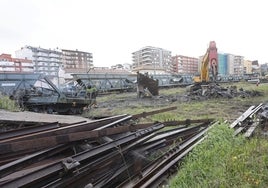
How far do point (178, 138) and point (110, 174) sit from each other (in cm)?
189

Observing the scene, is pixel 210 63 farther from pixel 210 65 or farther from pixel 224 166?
pixel 224 166

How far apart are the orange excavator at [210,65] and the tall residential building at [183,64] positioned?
222 ft

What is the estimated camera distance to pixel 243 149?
10.8 feet

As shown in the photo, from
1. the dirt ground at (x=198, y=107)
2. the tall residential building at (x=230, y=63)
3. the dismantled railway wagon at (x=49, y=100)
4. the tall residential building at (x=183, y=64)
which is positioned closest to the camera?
the dirt ground at (x=198, y=107)

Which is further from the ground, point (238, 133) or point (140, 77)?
point (140, 77)

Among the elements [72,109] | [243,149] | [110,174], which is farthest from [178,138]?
[72,109]

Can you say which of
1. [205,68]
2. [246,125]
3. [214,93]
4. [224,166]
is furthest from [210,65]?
[224,166]

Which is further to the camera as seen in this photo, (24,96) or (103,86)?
(103,86)

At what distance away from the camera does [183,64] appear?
8450 cm

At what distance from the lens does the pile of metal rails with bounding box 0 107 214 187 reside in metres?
2.38

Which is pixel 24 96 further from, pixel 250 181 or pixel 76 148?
pixel 250 181

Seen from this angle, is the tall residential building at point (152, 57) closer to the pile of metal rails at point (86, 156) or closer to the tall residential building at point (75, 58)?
the tall residential building at point (75, 58)

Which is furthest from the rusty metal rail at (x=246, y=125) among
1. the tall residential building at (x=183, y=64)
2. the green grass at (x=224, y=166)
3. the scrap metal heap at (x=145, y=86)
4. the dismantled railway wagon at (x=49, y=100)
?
the tall residential building at (x=183, y=64)

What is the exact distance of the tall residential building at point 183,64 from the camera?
83.2 meters
